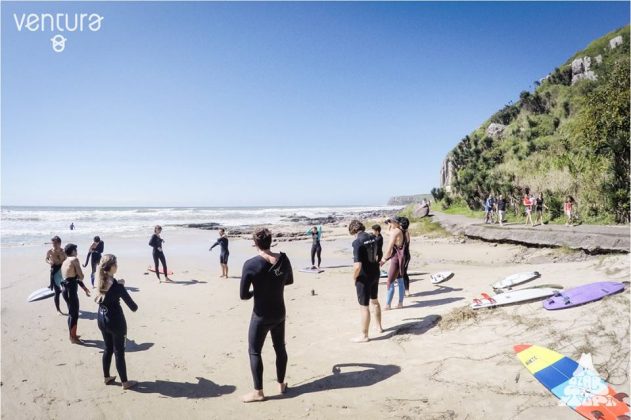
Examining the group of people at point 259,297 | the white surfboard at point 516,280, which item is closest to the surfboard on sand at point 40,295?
the group of people at point 259,297

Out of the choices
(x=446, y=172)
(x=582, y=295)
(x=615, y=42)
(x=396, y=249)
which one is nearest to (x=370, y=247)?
(x=396, y=249)

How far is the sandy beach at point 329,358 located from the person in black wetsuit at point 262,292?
2.20 ft

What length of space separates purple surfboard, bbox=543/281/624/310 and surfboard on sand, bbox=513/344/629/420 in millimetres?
1560

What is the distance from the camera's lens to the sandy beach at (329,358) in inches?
163

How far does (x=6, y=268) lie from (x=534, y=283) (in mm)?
19109

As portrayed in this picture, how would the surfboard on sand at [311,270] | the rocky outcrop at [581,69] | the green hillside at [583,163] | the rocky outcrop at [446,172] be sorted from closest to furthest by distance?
the surfboard on sand at [311,270]
the green hillside at [583,163]
the rocky outcrop at [446,172]
the rocky outcrop at [581,69]

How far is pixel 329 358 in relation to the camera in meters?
5.56

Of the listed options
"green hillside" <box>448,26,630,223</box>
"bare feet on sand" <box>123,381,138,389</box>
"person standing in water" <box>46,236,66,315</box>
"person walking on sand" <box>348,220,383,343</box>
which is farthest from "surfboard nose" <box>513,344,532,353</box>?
"green hillside" <box>448,26,630,223</box>

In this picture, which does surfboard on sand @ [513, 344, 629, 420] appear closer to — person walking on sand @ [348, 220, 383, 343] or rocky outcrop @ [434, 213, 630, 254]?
person walking on sand @ [348, 220, 383, 343]

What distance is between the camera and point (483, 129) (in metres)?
59.5

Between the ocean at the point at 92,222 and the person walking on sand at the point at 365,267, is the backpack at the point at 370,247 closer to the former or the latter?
the person walking on sand at the point at 365,267

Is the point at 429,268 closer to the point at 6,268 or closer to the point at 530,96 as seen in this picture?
the point at 6,268

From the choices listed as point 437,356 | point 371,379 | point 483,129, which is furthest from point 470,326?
point 483,129

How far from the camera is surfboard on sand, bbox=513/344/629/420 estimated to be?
138 inches
